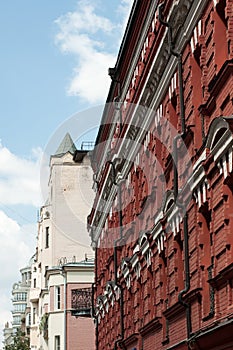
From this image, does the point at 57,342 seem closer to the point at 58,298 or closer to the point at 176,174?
the point at 58,298

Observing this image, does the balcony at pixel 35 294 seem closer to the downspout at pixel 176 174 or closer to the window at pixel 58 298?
the window at pixel 58 298

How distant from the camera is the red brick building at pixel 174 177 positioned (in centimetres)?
1603

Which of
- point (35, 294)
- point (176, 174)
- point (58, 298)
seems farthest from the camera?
point (35, 294)

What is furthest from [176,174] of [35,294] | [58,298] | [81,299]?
[35,294]

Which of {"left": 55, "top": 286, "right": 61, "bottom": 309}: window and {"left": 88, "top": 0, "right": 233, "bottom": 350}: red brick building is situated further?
{"left": 55, "top": 286, "right": 61, "bottom": 309}: window

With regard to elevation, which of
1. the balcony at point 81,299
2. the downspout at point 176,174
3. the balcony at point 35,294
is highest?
the balcony at point 35,294

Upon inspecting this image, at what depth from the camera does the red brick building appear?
16.0 m

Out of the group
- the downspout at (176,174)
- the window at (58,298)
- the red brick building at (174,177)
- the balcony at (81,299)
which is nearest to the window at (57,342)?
the window at (58,298)

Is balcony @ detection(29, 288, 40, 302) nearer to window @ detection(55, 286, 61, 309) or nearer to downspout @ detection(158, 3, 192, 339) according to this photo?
window @ detection(55, 286, 61, 309)

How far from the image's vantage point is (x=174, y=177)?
67.2 ft

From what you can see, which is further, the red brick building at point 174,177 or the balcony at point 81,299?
the balcony at point 81,299

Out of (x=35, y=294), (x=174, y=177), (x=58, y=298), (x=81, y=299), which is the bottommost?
(x=174, y=177)

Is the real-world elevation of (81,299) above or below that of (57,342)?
above

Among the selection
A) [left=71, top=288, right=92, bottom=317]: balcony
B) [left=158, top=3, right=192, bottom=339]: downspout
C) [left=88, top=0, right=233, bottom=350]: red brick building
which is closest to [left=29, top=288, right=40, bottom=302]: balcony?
[left=71, top=288, right=92, bottom=317]: balcony
